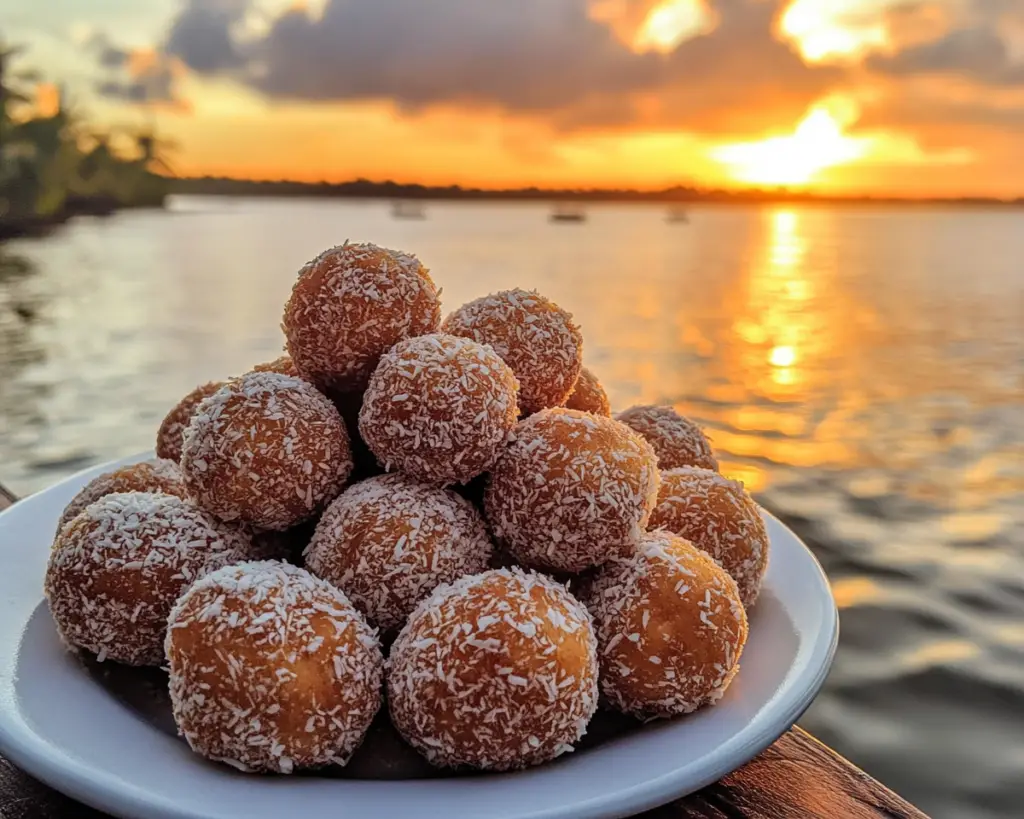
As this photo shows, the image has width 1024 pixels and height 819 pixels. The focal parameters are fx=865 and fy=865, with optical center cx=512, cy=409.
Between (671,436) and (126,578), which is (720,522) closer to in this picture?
(671,436)

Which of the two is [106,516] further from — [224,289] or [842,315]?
[224,289]

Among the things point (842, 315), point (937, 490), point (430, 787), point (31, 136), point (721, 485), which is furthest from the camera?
point (31, 136)

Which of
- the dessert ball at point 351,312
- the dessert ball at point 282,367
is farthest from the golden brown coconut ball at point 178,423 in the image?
the dessert ball at point 351,312

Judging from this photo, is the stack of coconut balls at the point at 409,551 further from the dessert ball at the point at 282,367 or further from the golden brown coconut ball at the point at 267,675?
the dessert ball at the point at 282,367

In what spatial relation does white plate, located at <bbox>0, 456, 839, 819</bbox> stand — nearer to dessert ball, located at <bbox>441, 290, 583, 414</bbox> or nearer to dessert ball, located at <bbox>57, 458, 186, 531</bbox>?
dessert ball, located at <bbox>57, 458, 186, 531</bbox>

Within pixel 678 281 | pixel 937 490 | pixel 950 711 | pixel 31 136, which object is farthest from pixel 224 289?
pixel 31 136

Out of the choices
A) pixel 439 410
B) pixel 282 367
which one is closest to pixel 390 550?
pixel 439 410
